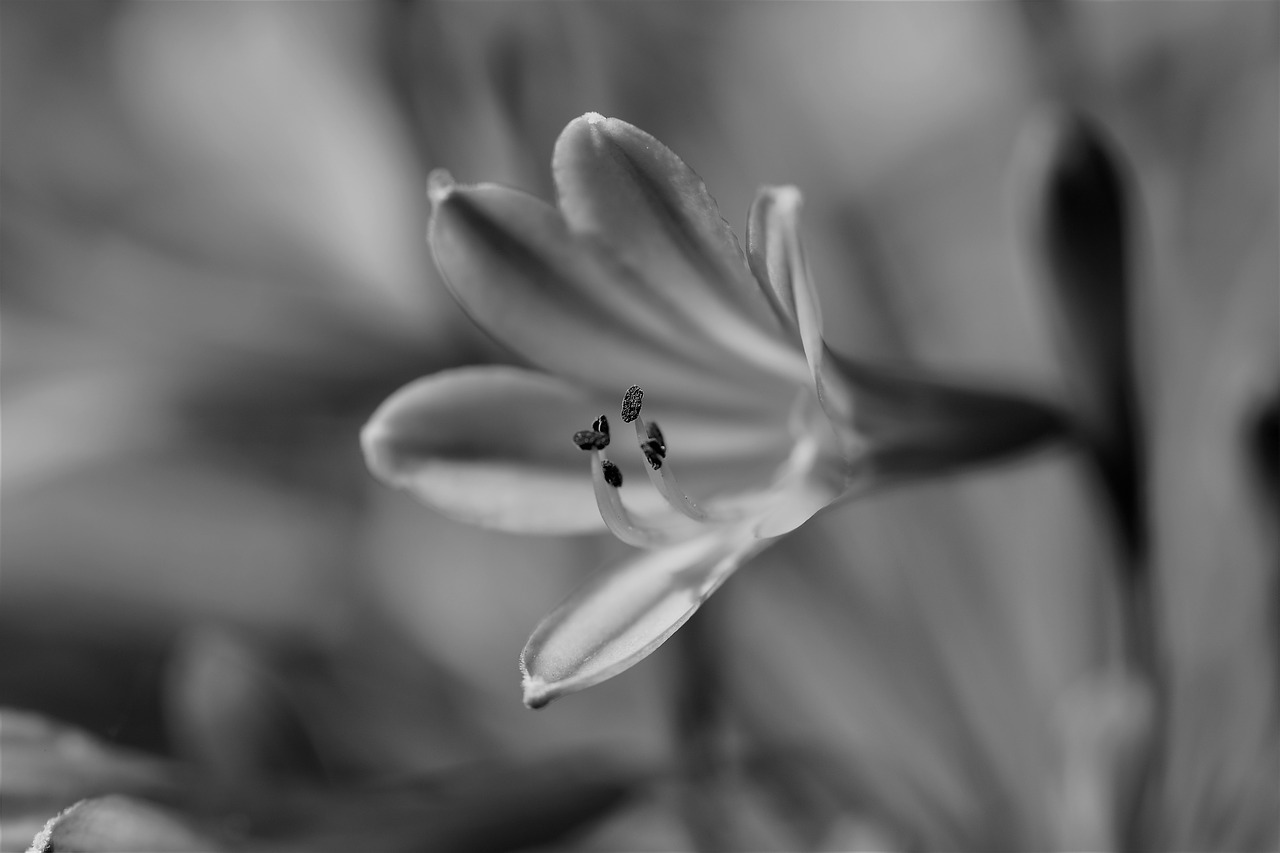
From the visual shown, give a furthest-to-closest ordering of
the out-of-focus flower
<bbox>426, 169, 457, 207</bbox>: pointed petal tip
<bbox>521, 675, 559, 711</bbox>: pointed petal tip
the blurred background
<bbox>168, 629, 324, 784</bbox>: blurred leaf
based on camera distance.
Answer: the blurred background
<bbox>168, 629, 324, 784</bbox>: blurred leaf
the out-of-focus flower
<bbox>426, 169, 457, 207</bbox>: pointed petal tip
<bbox>521, 675, 559, 711</bbox>: pointed petal tip

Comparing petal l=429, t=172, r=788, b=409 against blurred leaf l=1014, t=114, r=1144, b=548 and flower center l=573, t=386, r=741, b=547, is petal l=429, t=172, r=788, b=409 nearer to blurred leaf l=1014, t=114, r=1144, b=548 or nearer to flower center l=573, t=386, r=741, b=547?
flower center l=573, t=386, r=741, b=547

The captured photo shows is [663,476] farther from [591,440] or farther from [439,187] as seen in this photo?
[439,187]

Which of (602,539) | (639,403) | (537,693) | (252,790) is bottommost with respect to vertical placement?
(537,693)

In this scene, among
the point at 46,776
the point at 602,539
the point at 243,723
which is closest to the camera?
the point at 46,776

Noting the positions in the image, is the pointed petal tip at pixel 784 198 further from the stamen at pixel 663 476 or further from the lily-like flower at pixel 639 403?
the stamen at pixel 663 476

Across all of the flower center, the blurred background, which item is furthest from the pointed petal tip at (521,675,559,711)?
the blurred background

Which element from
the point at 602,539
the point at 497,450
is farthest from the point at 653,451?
the point at 602,539

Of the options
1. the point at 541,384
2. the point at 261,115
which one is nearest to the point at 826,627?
the point at 541,384
